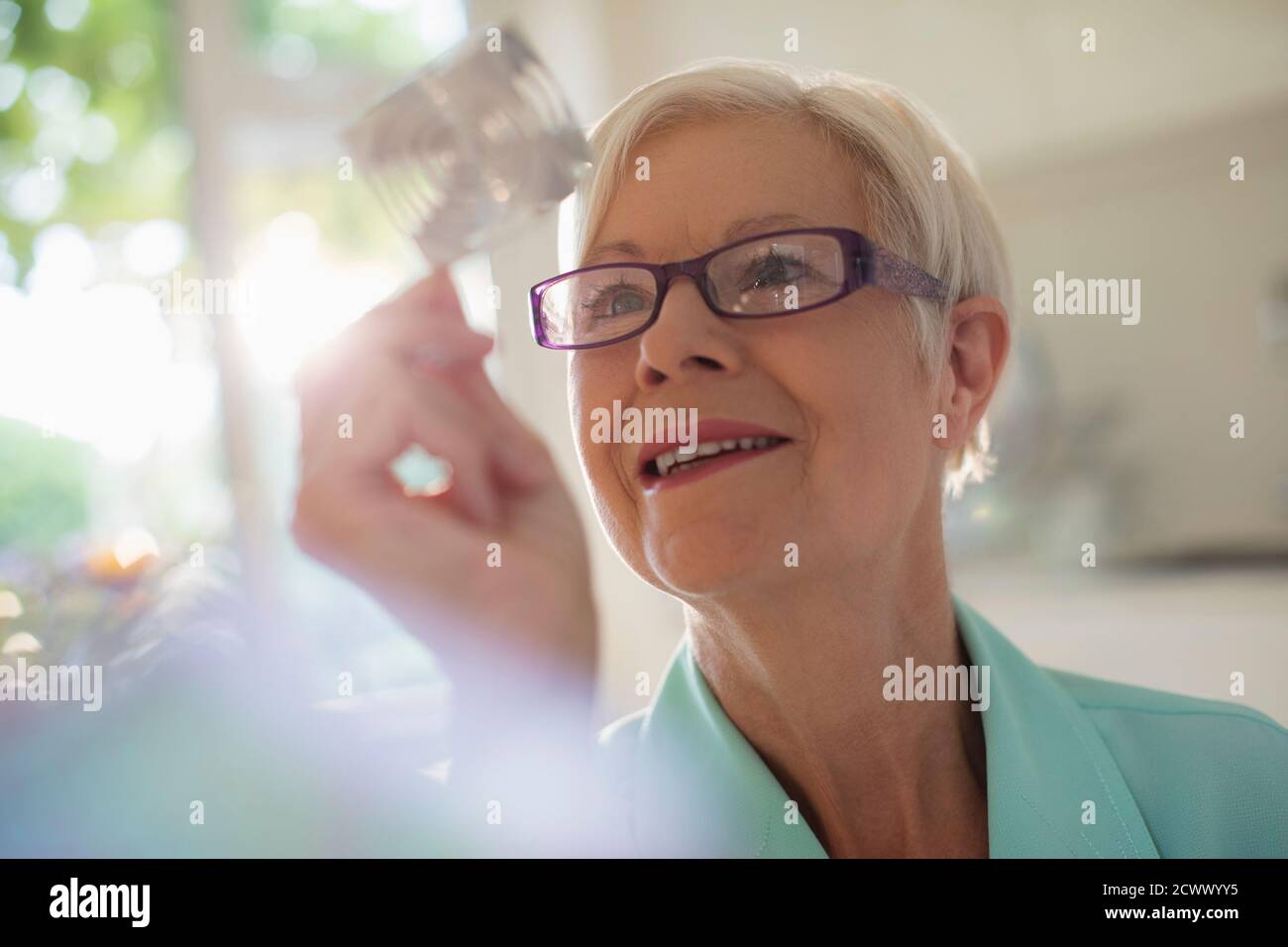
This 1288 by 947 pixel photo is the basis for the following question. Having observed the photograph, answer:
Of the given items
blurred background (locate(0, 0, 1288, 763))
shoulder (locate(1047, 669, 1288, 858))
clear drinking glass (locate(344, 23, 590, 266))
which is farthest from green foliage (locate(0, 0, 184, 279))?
shoulder (locate(1047, 669, 1288, 858))

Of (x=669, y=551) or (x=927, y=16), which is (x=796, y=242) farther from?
(x=927, y=16)

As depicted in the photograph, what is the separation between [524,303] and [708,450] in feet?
3.39

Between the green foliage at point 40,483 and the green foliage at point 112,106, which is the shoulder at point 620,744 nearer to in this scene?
the green foliage at point 40,483

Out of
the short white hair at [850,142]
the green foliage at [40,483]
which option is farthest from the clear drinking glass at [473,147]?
the green foliage at [40,483]

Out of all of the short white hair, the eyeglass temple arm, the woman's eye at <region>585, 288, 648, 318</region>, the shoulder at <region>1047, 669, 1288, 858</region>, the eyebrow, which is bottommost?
the shoulder at <region>1047, 669, 1288, 858</region>

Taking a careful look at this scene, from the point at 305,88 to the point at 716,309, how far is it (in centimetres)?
211

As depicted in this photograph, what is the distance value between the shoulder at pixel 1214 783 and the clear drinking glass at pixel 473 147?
2.28 feet

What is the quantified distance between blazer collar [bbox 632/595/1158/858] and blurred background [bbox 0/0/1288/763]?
32cm

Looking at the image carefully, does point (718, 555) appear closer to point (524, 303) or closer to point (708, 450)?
point (708, 450)

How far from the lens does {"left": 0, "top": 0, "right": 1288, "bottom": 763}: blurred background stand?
56.7 inches

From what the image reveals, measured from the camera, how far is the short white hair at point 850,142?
843 mm

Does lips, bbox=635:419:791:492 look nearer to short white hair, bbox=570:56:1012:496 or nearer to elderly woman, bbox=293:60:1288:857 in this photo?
elderly woman, bbox=293:60:1288:857

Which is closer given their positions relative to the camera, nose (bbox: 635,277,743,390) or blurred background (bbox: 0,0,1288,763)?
nose (bbox: 635,277,743,390)

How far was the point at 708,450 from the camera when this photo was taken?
781 millimetres
